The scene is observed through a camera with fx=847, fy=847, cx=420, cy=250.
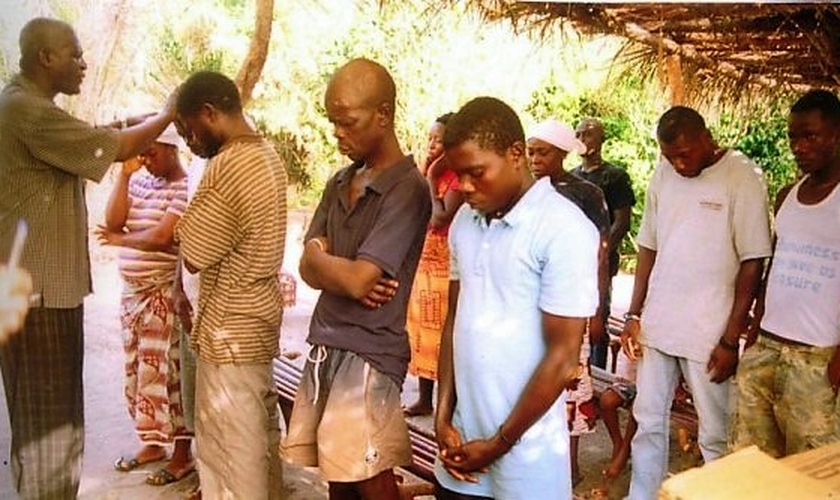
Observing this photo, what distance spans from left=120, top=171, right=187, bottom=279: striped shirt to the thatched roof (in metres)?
2.08

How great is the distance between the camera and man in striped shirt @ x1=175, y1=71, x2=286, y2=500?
Result: 112 inches

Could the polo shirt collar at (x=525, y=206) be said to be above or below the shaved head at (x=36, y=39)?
below

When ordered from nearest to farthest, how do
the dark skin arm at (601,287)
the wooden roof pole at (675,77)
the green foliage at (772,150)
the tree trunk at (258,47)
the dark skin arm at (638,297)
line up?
the dark skin arm at (638,297) < the dark skin arm at (601,287) < the tree trunk at (258,47) < the wooden roof pole at (675,77) < the green foliage at (772,150)

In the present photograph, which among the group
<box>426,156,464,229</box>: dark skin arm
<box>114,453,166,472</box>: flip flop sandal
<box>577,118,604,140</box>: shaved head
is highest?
<box>577,118,604,140</box>: shaved head

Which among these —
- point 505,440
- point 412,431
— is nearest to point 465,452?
point 505,440

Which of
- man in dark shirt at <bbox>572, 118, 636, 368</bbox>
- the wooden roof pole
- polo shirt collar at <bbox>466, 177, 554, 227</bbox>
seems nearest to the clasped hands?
polo shirt collar at <bbox>466, 177, 554, 227</bbox>

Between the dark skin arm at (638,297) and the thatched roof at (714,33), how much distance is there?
4.58 feet

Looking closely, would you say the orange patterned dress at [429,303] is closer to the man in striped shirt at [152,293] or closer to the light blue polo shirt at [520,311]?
the man in striped shirt at [152,293]

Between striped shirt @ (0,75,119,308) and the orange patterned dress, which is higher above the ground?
striped shirt @ (0,75,119,308)

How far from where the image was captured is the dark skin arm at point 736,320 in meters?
3.04

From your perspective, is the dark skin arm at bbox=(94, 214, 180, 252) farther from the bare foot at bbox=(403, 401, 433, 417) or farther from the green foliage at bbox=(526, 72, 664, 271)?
the green foliage at bbox=(526, 72, 664, 271)

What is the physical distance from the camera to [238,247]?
2.88 meters

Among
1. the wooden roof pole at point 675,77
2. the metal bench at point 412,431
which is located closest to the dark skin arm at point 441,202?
the metal bench at point 412,431

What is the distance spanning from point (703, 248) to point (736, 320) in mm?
287
